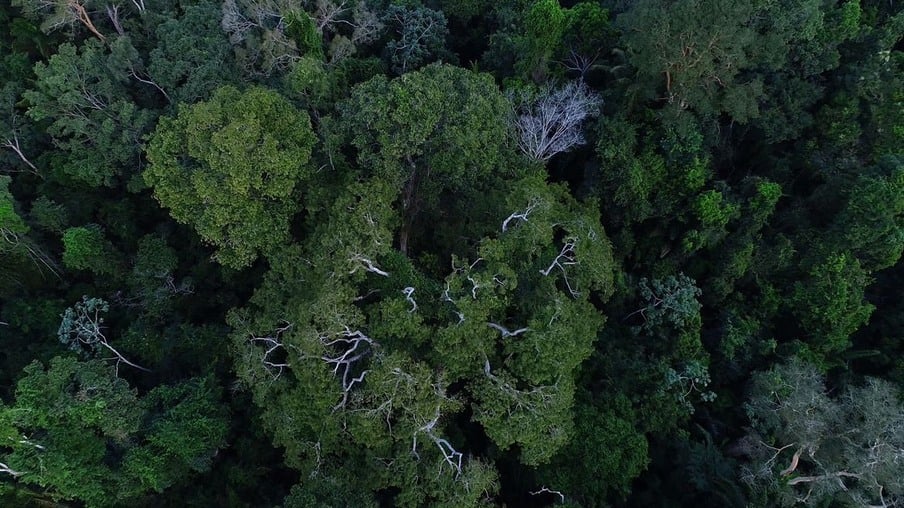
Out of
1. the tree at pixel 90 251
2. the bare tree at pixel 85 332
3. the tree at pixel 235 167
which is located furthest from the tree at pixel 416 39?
the bare tree at pixel 85 332

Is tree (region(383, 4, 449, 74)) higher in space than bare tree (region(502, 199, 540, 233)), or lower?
higher

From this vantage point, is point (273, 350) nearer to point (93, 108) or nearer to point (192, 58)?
point (192, 58)

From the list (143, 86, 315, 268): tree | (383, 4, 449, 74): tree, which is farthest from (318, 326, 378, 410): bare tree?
(383, 4, 449, 74): tree

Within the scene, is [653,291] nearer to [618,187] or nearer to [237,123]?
[618,187]

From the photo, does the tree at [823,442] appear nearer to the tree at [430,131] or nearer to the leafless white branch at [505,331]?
the leafless white branch at [505,331]

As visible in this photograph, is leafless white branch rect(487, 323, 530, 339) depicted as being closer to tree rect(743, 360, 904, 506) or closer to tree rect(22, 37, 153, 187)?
tree rect(743, 360, 904, 506)

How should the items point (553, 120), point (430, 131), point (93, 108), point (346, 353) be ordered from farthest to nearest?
point (93, 108) → point (553, 120) → point (430, 131) → point (346, 353)

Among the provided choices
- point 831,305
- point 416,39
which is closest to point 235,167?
point 416,39
